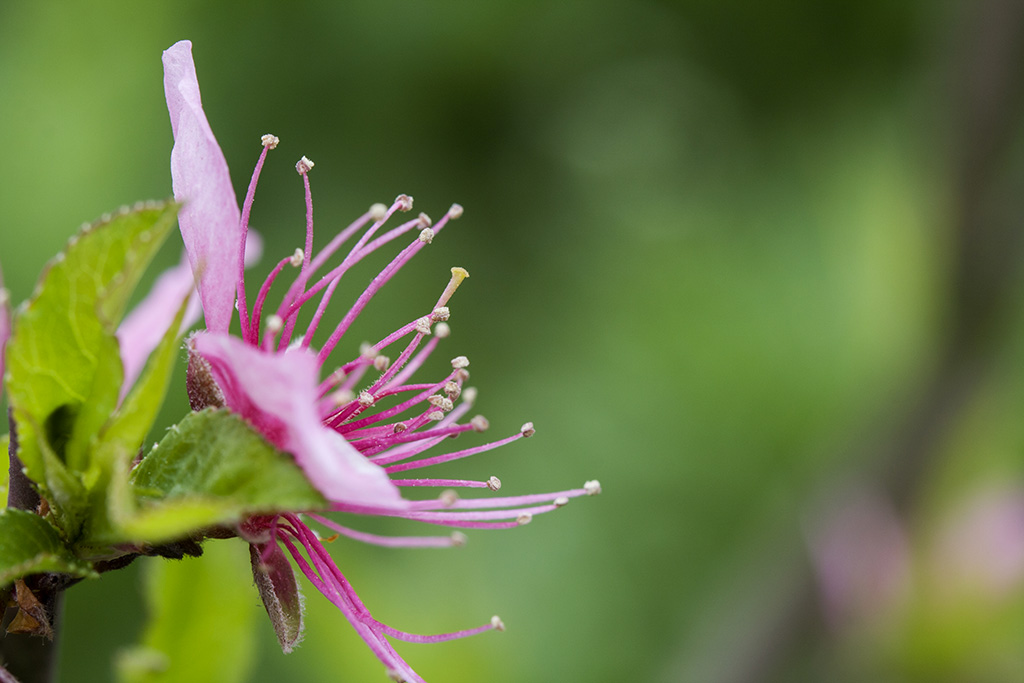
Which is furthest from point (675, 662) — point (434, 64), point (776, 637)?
point (434, 64)

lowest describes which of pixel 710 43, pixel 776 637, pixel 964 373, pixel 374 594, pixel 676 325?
pixel 374 594

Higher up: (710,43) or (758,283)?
(710,43)

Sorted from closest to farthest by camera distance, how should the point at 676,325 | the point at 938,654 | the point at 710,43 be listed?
the point at 938,654, the point at 676,325, the point at 710,43

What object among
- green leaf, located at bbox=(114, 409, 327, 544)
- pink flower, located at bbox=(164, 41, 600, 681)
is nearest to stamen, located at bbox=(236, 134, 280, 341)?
pink flower, located at bbox=(164, 41, 600, 681)

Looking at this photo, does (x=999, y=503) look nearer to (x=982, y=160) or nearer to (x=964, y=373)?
(x=964, y=373)

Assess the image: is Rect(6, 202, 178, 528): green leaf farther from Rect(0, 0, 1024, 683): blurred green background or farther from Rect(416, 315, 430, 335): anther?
Rect(0, 0, 1024, 683): blurred green background

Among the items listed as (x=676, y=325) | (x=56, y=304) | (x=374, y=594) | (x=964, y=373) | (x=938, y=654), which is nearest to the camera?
(x=56, y=304)
